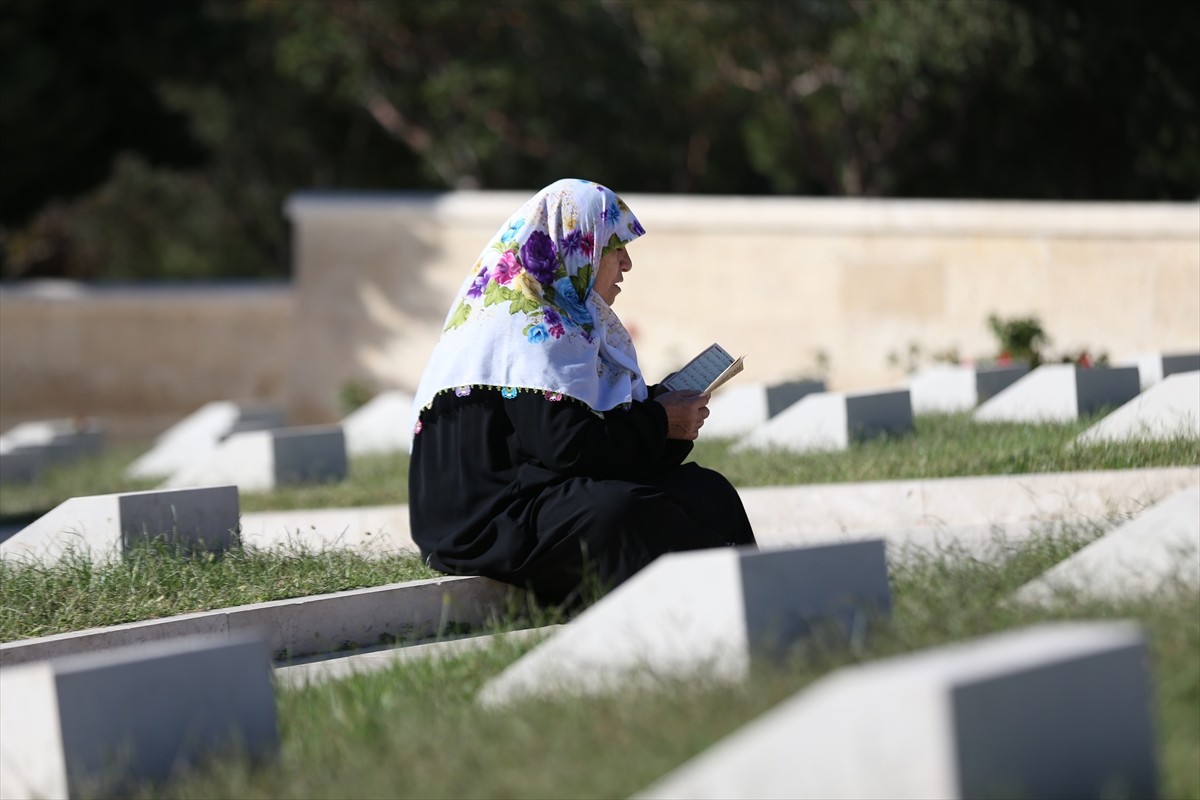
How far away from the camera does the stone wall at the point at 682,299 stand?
11852mm

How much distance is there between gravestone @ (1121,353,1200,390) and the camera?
8.23m

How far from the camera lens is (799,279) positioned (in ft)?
44.7

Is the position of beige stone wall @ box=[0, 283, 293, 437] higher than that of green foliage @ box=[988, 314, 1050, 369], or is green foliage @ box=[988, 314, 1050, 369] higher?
beige stone wall @ box=[0, 283, 293, 437]

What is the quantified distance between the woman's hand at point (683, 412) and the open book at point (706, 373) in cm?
8

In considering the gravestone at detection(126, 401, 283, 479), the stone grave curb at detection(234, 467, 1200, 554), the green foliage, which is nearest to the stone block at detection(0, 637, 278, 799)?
the stone grave curb at detection(234, 467, 1200, 554)

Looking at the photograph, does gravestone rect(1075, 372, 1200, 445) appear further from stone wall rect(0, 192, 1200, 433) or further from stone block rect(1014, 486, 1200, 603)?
stone wall rect(0, 192, 1200, 433)

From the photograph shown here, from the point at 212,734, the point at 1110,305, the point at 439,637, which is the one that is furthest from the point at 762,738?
the point at 1110,305

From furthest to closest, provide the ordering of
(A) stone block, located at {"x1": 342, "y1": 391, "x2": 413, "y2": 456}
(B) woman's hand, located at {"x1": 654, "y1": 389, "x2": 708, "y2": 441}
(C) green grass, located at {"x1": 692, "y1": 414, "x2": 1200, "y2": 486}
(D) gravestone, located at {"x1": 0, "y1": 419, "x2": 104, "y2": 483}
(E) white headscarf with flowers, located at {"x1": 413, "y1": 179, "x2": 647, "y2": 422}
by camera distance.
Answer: (A) stone block, located at {"x1": 342, "y1": 391, "x2": 413, "y2": 456}, (D) gravestone, located at {"x1": 0, "y1": 419, "x2": 104, "y2": 483}, (C) green grass, located at {"x1": 692, "y1": 414, "x2": 1200, "y2": 486}, (B) woman's hand, located at {"x1": 654, "y1": 389, "x2": 708, "y2": 441}, (E) white headscarf with flowers, located at {"x1": 413, "y1": 179, "x2": 647, "y2": 422}

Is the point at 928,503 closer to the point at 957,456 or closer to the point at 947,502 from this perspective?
the point at 947,502

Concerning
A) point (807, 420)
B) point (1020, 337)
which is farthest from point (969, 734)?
point (1020, 337)

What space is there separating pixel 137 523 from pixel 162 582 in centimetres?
43

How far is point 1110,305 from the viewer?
11719 mm

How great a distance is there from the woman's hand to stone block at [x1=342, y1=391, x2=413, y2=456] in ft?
20.3

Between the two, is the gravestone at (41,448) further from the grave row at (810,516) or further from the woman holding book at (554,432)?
the woman holding book at (554,432)
